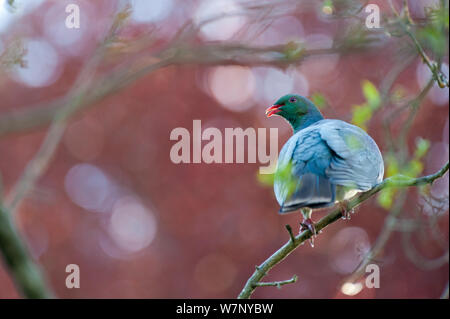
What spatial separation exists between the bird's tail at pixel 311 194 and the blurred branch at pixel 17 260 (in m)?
1.49

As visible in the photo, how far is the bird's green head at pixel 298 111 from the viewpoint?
4500 millimetres

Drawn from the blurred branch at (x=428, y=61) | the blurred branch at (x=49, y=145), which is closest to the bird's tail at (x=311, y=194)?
the blurred branch at (x=428, y=61)

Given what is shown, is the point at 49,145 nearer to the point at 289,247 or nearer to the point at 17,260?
the point at 17,260

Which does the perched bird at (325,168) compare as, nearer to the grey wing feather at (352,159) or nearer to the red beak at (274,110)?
the grey wing feather at (352,159)

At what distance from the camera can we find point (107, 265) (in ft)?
22.8

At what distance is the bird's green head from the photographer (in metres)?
4.50

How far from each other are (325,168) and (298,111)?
1.56 metres

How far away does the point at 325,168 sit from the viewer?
3.04 metres

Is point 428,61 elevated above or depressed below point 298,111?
below

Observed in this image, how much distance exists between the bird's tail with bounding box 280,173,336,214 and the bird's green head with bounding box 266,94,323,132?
1623 mm

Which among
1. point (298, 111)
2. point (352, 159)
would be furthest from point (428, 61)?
point (298, 111)

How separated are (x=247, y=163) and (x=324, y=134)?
3.37 m
